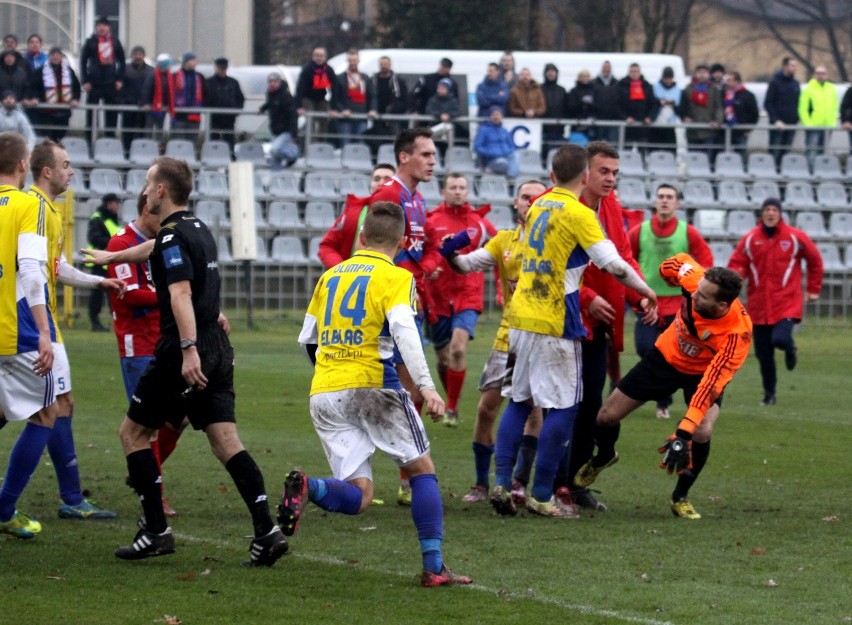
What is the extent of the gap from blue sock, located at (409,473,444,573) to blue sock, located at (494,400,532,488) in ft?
5.89

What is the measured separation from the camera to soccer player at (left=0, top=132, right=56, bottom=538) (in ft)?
23.9

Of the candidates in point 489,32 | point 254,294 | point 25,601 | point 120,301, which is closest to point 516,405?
point 120,301

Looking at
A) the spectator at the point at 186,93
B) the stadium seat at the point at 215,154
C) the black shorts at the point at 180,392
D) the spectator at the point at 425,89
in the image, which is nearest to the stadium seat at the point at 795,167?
the spectator at the point at 425,89

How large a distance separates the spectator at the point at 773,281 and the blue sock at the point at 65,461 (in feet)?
27.3

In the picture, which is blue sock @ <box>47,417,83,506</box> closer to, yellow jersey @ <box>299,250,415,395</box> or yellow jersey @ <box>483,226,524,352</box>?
yellow jersey @ <box>299,250,415,395</box>

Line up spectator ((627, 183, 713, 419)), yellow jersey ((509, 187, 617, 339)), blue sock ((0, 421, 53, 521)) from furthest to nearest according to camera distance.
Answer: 1. spectator ((627, 183, 713, 419))
2. yellow jersey ((509, 187, 617, 339))
3. blue sock ((0, 421, 53, 521))

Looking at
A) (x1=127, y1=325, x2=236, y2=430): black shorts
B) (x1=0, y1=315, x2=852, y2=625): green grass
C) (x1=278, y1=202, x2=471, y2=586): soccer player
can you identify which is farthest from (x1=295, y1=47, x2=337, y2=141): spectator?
(x1=278, y1=202, x2=471, y2=586): soccer player

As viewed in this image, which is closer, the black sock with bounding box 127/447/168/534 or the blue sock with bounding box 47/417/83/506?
the black sock with bounding box 127/447/168/534

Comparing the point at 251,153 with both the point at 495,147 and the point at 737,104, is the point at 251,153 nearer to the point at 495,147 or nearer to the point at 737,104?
the point at 495,147

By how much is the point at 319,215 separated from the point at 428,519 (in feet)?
63.2

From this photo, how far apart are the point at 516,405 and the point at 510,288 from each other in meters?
1.37

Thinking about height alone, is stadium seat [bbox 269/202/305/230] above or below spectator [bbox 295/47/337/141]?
below

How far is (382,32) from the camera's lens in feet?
144

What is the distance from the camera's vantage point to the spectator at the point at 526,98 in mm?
26422
